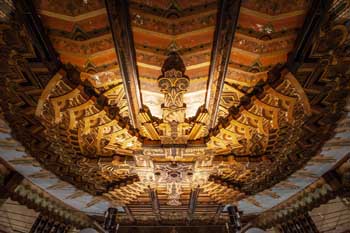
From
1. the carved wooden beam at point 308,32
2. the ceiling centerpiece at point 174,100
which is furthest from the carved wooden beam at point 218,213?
the carved wooden beam at point 308,32

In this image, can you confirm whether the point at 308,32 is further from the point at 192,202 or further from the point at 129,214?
the point at 129,214

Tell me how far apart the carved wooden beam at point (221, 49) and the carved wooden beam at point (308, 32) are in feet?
1.76

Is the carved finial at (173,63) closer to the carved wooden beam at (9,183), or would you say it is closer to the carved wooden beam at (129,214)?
the carved wooden beam at (9,183)

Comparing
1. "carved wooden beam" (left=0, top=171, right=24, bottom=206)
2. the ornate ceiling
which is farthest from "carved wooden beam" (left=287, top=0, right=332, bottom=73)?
"carved wooden beam" (left=0, top=171, right=24, bottom=206)

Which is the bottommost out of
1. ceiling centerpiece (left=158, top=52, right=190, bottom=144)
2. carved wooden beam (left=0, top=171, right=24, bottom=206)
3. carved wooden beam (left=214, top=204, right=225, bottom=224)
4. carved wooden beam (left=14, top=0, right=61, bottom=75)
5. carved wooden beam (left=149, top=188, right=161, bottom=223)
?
carved wooden beam (left=0, top=171, right=24, bottom=206)

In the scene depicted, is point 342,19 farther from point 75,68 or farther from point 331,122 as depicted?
point 75,68

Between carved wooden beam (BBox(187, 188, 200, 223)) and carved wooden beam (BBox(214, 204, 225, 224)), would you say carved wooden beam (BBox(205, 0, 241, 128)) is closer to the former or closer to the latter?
carved wooden beam (BBox(187, 188, 200, 223))

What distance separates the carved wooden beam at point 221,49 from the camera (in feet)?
5.46

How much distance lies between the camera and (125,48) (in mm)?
1928

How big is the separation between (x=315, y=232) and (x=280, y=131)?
3.72 meters

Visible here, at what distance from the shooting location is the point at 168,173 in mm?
3832

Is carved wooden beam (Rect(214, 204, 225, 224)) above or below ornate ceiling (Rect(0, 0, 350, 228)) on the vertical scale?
above

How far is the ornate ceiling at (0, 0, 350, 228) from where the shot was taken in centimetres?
171

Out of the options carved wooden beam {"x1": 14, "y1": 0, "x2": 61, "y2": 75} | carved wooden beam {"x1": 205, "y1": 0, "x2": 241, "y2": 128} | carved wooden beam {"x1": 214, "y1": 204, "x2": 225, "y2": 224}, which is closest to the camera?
carved wooden beam {"x1": 14, "y1": 0, "x2": 61, "y2": 75}
